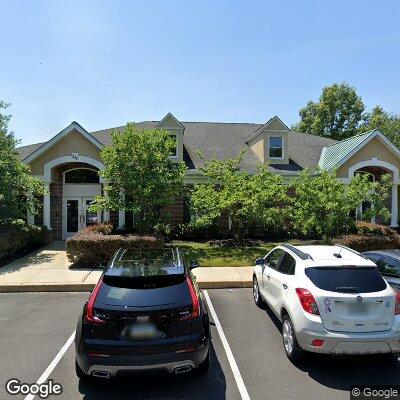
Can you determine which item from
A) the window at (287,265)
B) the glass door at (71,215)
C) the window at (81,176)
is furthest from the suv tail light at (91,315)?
the window at (81,176)

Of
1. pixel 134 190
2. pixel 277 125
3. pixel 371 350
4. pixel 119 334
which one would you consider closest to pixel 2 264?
pixel 134 190

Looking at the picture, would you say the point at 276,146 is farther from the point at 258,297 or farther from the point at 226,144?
the point at 258,297

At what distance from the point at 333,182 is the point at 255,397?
36.2 ft

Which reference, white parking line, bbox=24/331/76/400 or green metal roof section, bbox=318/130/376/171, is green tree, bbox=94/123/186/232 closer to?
white parking line, bbox=24/331/76/400

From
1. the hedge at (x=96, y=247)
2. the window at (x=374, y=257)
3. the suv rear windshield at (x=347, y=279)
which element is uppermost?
the suv rear windshield at (x=347, y=279)

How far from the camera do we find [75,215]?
20.6m

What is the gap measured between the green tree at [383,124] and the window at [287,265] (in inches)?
1513

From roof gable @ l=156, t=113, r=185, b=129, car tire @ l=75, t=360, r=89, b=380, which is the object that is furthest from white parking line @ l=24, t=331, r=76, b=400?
roof gable @ l=156, t=113, r=185, b=129

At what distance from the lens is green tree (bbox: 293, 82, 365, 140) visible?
43.8m

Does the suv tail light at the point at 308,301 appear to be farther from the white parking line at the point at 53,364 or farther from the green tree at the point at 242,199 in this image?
the green tree at the point at 242,199

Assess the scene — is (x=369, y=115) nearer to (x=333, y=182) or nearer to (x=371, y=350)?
(x=333, y=182)

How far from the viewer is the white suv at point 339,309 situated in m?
5.06

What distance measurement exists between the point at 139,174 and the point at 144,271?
10250 millimetres

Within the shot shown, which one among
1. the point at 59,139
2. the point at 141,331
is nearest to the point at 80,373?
the point at 141,331
